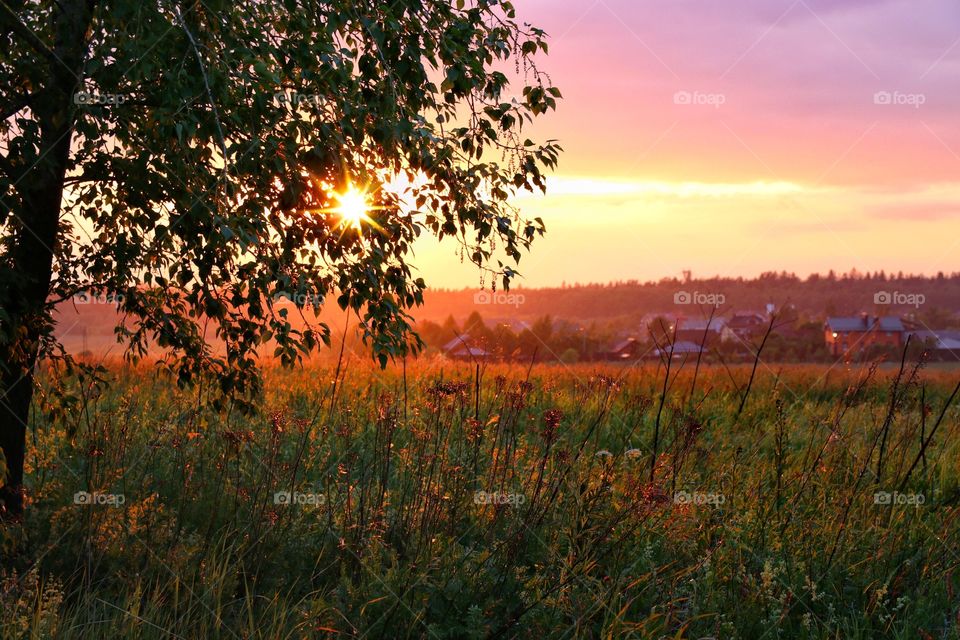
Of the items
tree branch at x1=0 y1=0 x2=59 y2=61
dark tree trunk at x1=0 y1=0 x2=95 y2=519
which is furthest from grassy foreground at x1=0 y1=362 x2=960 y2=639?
tree branch at x1=0 y1=0 x2=59 y2=61

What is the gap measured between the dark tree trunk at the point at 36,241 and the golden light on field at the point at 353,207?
2156mm

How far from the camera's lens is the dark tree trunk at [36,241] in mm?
5656

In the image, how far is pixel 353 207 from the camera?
488cm

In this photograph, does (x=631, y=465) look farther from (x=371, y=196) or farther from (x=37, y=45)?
(x=37, y=45)

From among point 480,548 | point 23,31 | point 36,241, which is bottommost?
point 480,548

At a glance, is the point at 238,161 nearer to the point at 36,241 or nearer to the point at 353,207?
the point at 353,207

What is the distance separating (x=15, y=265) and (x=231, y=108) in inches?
87.7

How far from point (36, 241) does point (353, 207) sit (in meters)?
3.01

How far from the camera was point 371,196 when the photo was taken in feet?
16.2

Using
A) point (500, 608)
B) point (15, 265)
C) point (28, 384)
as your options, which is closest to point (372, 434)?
point (28, 384)

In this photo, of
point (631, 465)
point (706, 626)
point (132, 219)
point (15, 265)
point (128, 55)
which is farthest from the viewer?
point (631, 465)

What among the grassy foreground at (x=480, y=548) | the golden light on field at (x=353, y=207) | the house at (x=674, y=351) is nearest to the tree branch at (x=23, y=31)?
the golden light on field at (x=353, y=207)

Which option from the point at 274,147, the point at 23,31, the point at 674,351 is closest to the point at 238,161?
the point at 274,147

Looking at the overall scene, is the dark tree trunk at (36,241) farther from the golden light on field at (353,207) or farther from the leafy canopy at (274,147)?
the golden light on field at (353,207)
